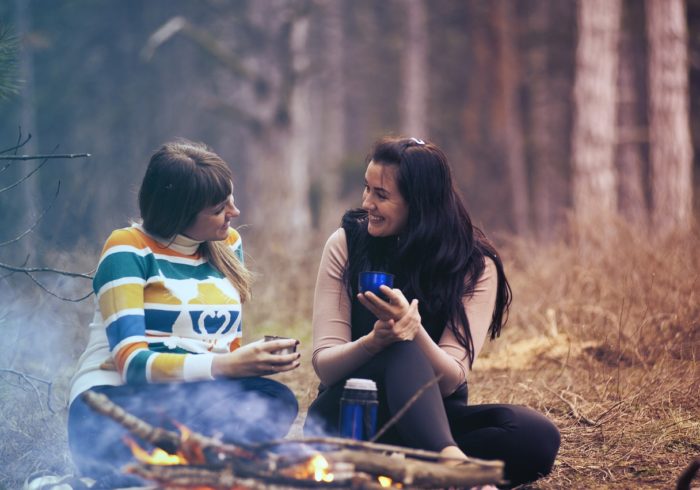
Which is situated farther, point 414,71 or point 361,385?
point 414,71

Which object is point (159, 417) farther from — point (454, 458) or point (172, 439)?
point (454, 458)

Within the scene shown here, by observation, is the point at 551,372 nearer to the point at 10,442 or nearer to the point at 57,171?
the point at 10,442

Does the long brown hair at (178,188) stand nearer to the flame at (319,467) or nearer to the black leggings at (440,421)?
the black leggings at (440,421)

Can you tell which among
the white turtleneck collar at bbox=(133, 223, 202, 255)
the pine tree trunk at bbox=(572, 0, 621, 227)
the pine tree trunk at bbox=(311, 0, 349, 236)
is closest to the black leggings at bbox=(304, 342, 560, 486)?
the white turtleneck collar at bbox=(133, 223, 202, 255)

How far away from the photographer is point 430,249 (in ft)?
11.5

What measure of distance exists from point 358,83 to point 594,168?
67.4 feet

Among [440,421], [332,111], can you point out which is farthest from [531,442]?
[332,111]

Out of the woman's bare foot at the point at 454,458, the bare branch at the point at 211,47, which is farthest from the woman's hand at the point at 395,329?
the bare branch at the point at 211,47

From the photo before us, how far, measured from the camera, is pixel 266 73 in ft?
37.9

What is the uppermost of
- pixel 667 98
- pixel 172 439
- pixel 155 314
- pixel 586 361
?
pixel 667 98

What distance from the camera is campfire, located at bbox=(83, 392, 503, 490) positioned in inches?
97.5

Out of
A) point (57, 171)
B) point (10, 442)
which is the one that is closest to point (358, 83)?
point (57, 171)

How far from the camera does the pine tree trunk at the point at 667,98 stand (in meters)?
11.2

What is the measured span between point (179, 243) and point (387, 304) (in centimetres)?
87
